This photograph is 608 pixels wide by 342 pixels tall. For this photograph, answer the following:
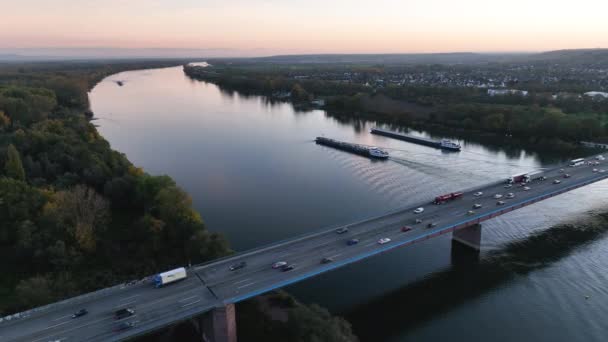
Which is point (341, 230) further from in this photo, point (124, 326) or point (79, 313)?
point (79, 313)

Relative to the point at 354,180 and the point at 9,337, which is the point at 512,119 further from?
the point at 9,337

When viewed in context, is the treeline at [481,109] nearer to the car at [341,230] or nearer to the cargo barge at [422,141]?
the cargo barge at [422,141]

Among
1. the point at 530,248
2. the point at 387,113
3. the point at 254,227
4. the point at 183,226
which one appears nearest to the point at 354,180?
the point at 254,227

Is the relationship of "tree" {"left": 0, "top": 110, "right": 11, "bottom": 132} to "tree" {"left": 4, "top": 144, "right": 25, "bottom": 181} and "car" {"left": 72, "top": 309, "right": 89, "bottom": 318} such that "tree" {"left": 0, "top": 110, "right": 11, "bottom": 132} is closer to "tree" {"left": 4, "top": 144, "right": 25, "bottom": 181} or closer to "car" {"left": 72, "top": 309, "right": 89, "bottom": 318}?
"tree" {"left": 4, "top": 144, "right": 25, "bottom": 181}

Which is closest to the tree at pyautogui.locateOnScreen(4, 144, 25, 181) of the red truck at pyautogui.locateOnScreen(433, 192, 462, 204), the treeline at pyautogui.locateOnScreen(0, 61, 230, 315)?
the treeline at pyautogui.locateOnScreen(0, 61, 230, 315)

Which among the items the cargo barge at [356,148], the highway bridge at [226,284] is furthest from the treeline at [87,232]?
the cargo barge at [356,148]

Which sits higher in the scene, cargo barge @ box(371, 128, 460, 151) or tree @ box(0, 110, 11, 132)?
tree @ box(0, 110, 11, 132)
